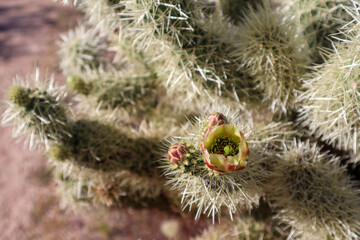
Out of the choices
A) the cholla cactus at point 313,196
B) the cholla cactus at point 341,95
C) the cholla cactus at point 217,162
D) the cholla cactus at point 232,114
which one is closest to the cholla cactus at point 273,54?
the cholla cactus at point 232,114

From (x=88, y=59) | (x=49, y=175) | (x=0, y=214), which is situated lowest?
(x=0, y=214)

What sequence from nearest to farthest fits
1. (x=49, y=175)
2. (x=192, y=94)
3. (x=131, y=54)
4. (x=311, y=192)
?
1. (x=311, y=192)
2. (x=192, y=94)
3. (x=131, y=54)
4. (x=49, y=175)

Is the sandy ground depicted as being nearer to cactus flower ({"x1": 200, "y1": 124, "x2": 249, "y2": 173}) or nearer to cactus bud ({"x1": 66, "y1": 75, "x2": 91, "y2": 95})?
cactus bud ({"x1": 66, "y1": 75, "x2": 91, "y2": 95})

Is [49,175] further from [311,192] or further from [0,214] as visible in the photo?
[311,192]

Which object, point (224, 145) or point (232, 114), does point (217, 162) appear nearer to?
point (224, 145)

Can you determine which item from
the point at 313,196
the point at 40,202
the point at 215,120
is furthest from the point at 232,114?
the point at 40,202

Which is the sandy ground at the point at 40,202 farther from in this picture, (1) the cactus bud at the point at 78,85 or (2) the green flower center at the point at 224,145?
(2) the green flower center at the point at 224,145

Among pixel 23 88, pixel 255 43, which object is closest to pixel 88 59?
pixel 23 88

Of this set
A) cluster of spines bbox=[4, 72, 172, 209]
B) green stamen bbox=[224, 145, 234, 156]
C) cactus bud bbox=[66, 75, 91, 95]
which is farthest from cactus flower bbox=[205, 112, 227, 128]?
cactus bud bbox=[66, 75, 91, 95]
